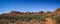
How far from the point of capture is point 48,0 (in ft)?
6.55

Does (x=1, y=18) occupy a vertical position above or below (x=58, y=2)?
below

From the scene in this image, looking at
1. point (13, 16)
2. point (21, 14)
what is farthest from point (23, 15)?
point (13, 16)

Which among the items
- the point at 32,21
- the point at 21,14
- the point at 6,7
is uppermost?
the point at 6,7

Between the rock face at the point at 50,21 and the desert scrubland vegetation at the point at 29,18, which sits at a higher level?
the desert scrubland vegetation at the point at 29,18

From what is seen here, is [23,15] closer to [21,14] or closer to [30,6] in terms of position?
[21,14]

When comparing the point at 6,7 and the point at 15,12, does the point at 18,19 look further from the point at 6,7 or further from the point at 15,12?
Answer: the point at 6,7

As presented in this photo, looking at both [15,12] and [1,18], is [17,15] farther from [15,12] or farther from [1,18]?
[1,18]

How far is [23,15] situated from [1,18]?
37 cm

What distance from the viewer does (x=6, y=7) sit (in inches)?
77.6

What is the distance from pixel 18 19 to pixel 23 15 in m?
0.11

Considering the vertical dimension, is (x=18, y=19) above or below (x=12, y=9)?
below

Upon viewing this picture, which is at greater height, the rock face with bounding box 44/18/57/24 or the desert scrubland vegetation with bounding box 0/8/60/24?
the desert scrubland vegetation with bounding box 0/8/60/24

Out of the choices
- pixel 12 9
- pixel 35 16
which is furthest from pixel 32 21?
pixel 12 9

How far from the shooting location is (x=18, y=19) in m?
1.97
